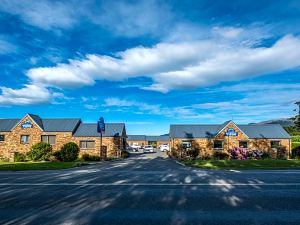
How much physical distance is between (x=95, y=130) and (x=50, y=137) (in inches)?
260

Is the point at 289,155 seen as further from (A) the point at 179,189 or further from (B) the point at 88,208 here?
(B) the point at 88,208

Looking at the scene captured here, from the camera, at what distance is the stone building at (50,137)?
42.8 meters

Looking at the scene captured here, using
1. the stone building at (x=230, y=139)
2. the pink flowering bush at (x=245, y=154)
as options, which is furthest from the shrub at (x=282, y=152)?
the pink flowering bush at (x=245, y=154)

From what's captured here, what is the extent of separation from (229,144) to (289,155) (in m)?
8.69

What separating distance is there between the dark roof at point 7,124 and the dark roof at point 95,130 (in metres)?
9.55

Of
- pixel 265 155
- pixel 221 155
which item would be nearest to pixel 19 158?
pixel 221 155

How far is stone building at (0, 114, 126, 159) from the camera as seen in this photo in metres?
42.8

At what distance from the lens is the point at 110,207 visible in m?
8.48

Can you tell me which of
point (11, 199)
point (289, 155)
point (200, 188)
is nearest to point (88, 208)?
point (11, 199)

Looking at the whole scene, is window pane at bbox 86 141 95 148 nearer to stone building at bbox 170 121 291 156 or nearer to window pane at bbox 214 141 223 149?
stone building at bbox 170 121 291 156

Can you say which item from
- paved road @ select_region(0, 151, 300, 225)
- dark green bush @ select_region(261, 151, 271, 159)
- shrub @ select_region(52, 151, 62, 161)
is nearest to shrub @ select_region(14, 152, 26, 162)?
shrub @ select_region(52, 151, 62, 161)

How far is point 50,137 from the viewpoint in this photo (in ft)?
142

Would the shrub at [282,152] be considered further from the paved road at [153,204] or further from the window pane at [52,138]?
the paved road at [153,204]

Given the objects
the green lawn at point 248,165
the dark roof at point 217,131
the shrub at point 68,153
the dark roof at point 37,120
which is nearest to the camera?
the green lawn at point 248,165
